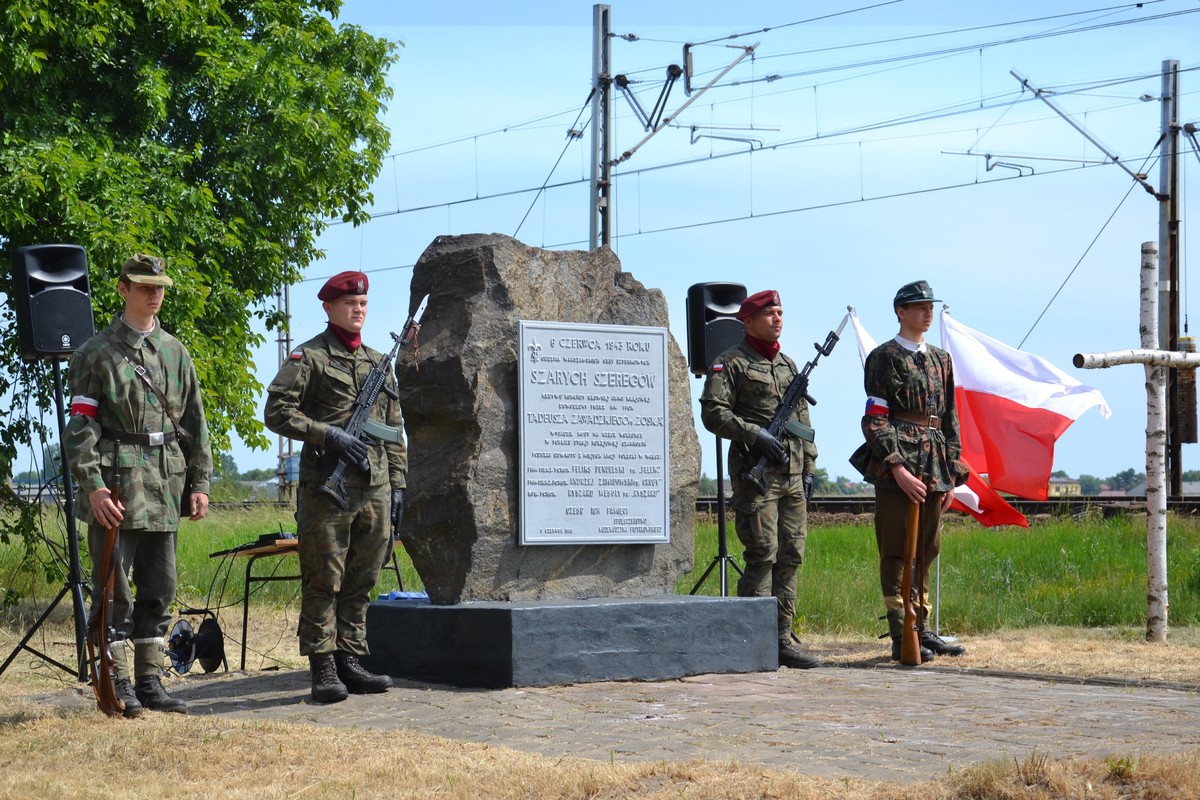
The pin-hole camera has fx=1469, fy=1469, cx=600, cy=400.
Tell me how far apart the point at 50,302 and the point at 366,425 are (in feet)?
8.89

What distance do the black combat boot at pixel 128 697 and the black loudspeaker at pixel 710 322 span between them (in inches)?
199

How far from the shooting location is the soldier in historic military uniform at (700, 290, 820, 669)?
25.6 feet

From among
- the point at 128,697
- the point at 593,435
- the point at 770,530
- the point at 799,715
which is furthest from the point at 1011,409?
the point at 128,697

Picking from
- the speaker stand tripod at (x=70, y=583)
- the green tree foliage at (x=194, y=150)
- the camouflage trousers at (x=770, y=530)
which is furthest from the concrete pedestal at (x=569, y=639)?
the green tree foliage at (x=194, y=150)

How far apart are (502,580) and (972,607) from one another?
4.99 metres

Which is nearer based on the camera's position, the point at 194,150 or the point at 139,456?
the point at 139,456

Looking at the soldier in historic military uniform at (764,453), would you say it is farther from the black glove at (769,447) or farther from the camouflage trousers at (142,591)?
the camouflage trousers at (142,591)

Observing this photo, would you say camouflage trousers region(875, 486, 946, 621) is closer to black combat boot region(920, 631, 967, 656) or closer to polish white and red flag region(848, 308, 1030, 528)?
black combat boot region(920, 631, 967, 656)

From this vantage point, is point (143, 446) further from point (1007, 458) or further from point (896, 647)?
point (1007, 458)

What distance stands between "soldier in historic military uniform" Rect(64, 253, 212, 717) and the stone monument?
1279 mm

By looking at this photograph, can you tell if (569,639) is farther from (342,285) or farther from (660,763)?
(660,763)

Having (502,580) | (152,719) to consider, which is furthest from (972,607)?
(152,719)

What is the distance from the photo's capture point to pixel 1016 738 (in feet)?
17.6

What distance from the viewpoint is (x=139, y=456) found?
6.35m
